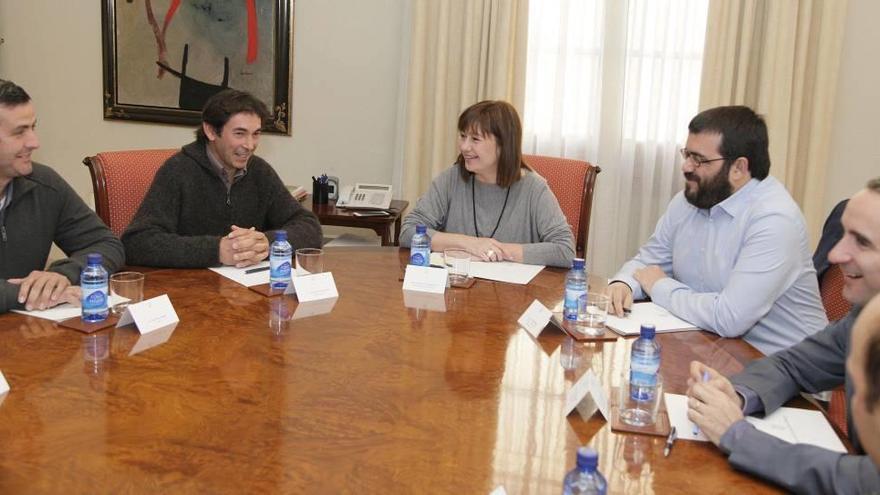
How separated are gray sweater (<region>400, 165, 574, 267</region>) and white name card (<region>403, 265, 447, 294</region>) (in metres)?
0.60

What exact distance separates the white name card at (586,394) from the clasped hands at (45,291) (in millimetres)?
1455

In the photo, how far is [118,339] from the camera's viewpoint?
2037 millimetres

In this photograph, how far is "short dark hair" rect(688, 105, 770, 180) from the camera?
2.68 meters

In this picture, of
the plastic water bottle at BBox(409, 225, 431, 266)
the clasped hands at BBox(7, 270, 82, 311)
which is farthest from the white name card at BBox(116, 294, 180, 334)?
the plastic water bottle at BBox(409, 225, 431, 266)

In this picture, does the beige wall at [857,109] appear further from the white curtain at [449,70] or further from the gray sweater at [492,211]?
the gray sweater at [492,211]

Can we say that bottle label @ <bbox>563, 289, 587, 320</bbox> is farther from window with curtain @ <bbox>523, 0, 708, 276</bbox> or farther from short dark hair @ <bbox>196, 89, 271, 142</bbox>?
window with curtain @ <bbox>523, 0, 708, 276</bbox>

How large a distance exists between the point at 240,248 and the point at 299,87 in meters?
2.49

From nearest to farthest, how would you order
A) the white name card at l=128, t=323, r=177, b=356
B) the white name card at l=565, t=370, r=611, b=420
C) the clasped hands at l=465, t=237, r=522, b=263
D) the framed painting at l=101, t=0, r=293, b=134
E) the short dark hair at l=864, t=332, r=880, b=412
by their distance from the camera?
the short dark hair at l=864, t=332, r=880, b=412 → the white name card at l=565, t=370, r=611, b=420 → the white name card at l=128, t=323, r=177, b=356 → the clasped hands at l=465, t=237, r=522, b=263 → the framed painting at l=101, t=0, r=293, b=134

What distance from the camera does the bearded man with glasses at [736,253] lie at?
2424mm

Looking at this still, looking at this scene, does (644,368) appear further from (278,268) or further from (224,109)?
(224,109)

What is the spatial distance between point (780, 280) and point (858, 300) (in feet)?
1.90

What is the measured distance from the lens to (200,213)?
3203 mm

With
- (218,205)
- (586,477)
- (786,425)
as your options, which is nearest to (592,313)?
(786,425)

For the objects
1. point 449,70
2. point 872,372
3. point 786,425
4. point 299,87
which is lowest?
point 786,425
